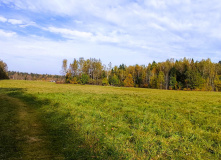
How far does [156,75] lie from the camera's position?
96000mm

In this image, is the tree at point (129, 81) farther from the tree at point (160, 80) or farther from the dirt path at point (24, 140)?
the dirt path at point (24, 140)

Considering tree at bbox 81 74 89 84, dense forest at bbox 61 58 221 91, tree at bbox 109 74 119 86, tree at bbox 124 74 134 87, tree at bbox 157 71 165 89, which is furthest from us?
tree at bbox 124 74 134 87

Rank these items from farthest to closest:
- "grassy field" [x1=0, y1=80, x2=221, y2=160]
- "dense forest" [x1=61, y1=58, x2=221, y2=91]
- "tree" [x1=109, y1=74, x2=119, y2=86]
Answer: "tree" [x1=109, y1=74, x2=119, y2=86] → "dense forest" [x1=61, y1=58, x2=221, y2=91] → "grassy field" [x1=0, y1=80, x2=221, y2=160]

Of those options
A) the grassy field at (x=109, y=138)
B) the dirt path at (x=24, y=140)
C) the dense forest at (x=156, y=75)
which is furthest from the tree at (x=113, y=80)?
the dirt path at (x=24, y=140)

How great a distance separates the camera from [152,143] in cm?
797

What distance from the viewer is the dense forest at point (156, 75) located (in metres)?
80.8

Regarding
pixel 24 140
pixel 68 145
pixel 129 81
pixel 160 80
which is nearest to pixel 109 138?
pixel 68 145

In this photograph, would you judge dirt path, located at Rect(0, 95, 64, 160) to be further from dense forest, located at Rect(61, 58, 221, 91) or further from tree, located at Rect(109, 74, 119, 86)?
tree, located at Rect(109, 74, 119, 86)

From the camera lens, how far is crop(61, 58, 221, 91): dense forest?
3179 inches

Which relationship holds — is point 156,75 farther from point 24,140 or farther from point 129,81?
point 24,140

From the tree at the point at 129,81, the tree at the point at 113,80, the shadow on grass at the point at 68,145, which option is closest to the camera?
the shadow on grass at the point at 68,145

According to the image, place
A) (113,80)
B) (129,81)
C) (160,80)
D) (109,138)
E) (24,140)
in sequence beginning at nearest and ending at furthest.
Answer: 1. (24,140)
2. (109,138)
3. (160,80)
4. (113,80)
5. (129,81)

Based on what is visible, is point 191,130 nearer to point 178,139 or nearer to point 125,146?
point 178,139

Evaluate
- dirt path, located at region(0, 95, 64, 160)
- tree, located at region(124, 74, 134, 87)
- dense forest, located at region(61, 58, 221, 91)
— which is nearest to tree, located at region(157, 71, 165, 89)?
dense forest, located at region(61, 58, 221, 91)
